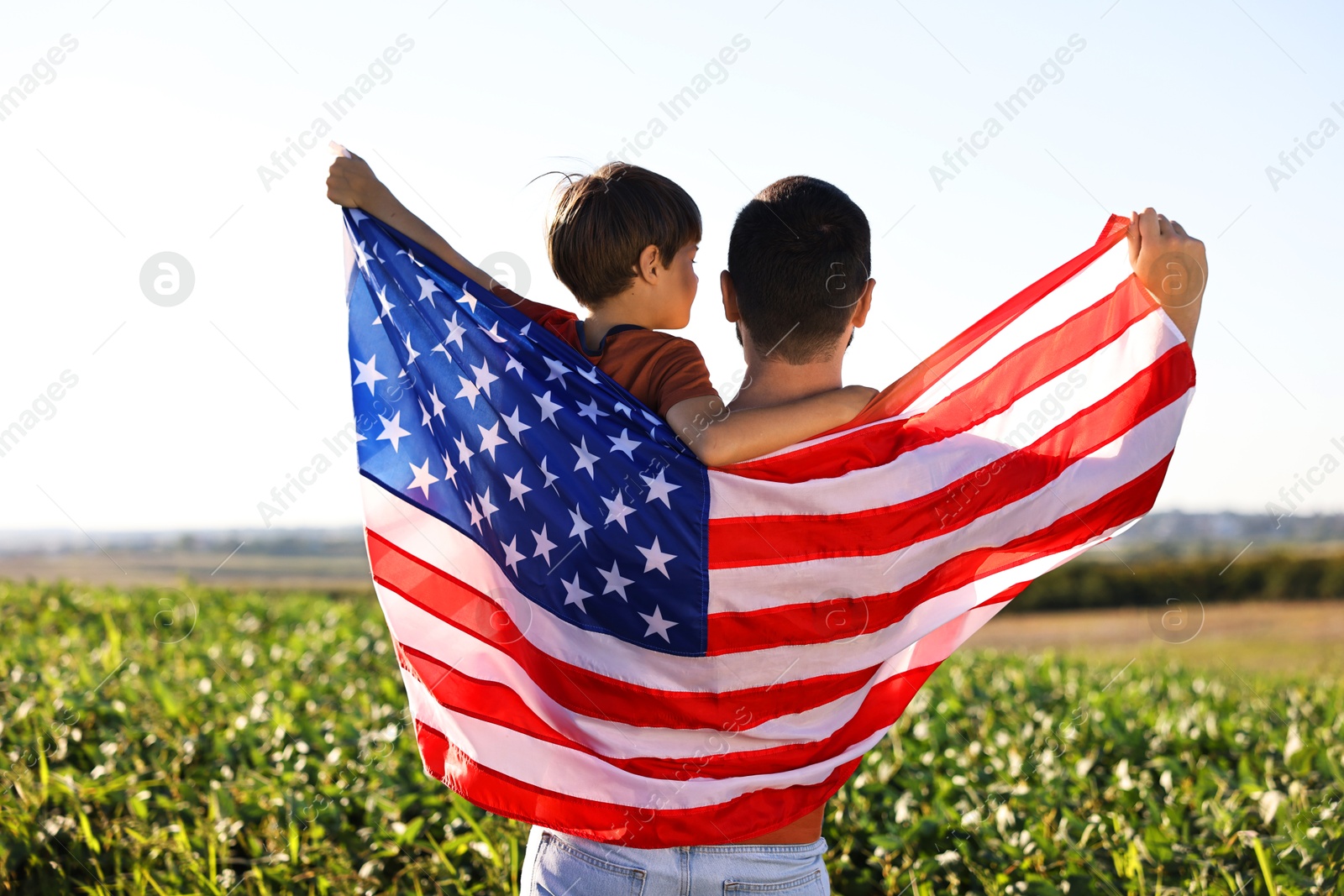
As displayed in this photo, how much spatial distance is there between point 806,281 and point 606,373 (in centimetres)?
54

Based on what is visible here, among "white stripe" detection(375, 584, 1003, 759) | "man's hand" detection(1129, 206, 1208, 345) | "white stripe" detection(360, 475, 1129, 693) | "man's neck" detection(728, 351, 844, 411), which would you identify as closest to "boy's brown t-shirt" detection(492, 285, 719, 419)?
"man's neck" detection(728, 351, 844, 411)

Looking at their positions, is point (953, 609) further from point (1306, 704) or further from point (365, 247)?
point (1306, 704)

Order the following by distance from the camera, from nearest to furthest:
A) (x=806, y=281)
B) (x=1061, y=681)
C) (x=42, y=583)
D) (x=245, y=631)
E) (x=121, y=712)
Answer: (x=806, y=281) < (x=121, y=712) < (x=1061, y=681) < (x=245, y=631) < (x=42, y=583)

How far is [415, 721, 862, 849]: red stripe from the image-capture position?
6.50 ft

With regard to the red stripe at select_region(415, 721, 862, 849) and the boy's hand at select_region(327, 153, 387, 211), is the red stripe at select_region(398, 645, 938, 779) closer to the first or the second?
the red stripe at select_region(415, 721, 862, 849)

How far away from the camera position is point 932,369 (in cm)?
241

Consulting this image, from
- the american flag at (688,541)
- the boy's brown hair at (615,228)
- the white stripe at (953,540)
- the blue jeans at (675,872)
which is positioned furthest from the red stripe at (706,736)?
the boy's brown hair at (615,228)

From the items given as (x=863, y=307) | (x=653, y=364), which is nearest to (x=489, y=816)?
(x=653, y=364)

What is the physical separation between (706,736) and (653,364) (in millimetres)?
822

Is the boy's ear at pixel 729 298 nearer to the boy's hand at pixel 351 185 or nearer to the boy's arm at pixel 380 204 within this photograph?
the boy's arm at pixel 380 204

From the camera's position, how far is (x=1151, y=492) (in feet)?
7.59

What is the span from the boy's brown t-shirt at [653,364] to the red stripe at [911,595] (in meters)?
0.49

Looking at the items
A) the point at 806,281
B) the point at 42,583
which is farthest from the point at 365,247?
the point at 42,583

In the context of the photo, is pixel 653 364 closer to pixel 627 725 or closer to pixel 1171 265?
pixel 627 725
